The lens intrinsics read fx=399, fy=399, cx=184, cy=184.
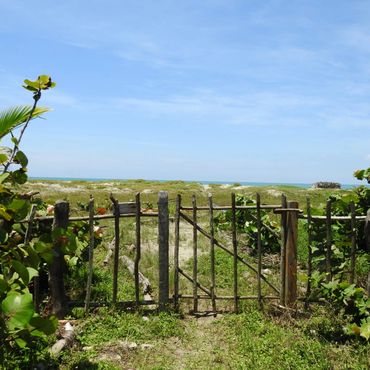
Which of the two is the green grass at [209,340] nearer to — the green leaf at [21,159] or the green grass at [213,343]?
the green grass at [213,343]

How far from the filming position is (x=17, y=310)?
130 inches

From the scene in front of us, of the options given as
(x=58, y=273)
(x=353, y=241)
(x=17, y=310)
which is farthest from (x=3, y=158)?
(x=353, y=241)

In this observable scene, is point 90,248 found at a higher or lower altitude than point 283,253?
higher

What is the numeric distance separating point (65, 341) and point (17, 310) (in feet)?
7.76

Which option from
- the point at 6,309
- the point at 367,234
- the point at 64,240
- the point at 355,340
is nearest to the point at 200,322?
the point at 355,340

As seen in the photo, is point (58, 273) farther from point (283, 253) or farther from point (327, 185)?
point (327, 185)

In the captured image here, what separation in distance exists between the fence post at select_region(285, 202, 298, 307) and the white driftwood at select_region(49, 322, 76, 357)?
141 inches

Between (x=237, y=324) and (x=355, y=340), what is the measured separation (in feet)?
5.76

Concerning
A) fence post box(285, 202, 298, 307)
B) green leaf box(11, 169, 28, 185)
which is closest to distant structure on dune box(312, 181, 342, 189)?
fence post box(285, 202, 298, 307)

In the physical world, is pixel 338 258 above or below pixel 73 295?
above

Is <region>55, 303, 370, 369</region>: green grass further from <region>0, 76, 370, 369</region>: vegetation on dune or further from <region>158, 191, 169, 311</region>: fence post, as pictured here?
<region>158, 191, 169, 311</region>: fence post

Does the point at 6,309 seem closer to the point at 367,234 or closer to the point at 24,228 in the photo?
the point at 24,228

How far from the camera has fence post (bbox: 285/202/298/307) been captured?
679 centimetres

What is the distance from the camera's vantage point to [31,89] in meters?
3.93
